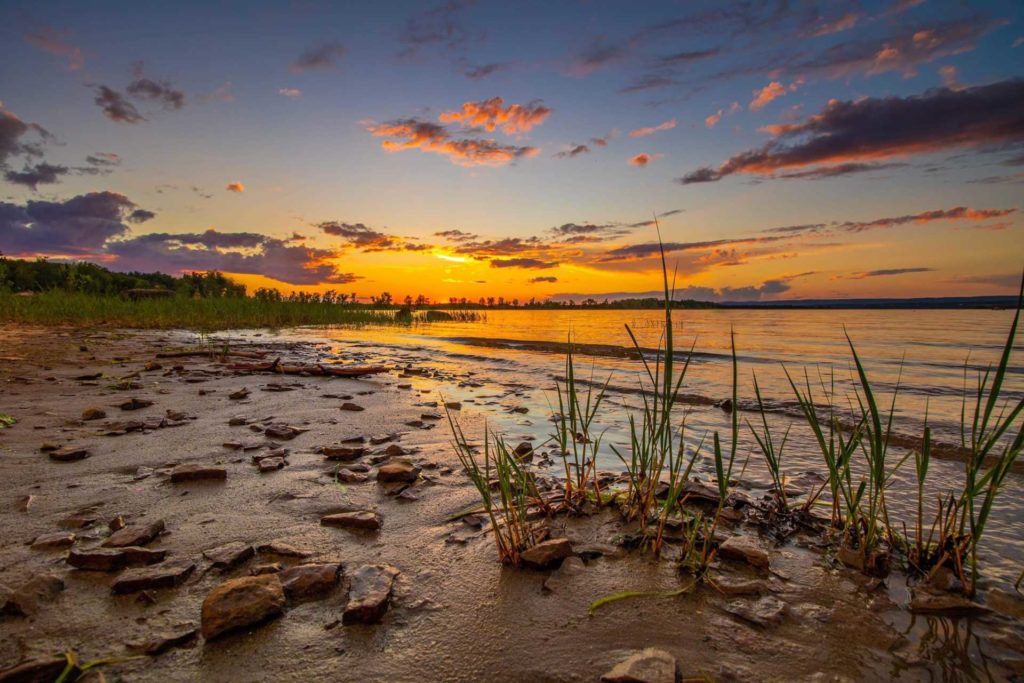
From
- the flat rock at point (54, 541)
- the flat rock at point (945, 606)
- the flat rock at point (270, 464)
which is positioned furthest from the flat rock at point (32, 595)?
the flat rock at point (945, 606)

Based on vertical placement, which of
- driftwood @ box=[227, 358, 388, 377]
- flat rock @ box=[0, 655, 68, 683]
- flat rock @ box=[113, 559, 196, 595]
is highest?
driftwood @ box=[227, 358, 388, 377]

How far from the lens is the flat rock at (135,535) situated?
7.45 feet

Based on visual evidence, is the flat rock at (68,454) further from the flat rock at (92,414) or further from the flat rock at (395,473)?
the flat rock at (395,473)

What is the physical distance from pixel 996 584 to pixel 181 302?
85.4 ft

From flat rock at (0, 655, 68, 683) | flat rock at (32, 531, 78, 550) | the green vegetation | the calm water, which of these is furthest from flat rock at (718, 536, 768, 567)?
the green vegetation

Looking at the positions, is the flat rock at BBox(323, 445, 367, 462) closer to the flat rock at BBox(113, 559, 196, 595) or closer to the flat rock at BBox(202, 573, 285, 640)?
the flat rock at BBox(113, 559, 196, 595)

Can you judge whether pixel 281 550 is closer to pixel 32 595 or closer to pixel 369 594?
pixel 369 594

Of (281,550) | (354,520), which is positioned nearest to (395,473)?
A: (354,520)

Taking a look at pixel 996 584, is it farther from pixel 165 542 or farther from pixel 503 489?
pixel 165 542

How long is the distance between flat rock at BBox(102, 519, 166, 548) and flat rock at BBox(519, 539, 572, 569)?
6.10ft

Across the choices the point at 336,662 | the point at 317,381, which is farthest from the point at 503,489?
→ the point at 317,381

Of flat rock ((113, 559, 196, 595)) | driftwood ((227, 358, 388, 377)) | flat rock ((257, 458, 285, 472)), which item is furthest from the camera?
driftwood ((227, 358, 388, 377))

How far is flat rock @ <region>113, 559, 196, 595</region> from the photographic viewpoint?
75.8 inches

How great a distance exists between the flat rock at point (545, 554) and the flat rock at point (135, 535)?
1.86 metres
